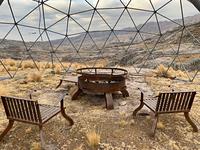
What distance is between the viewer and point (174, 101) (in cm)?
669

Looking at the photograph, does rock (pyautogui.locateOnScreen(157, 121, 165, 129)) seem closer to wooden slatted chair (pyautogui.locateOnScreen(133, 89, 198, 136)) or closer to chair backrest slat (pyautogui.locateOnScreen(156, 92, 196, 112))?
wooden slatted chair (pyautogui.locateOnScreen(133, 89, 198, 136))

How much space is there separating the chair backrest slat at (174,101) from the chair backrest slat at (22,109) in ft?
9.13

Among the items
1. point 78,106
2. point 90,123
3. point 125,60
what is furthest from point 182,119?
point 125,60

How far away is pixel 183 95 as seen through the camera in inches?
261

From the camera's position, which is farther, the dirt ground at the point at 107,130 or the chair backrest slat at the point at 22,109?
the dirt ground at the point at 107,130

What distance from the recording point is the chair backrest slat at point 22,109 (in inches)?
231

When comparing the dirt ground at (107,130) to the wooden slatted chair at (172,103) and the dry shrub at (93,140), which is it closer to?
the dry shrub at (93,140)

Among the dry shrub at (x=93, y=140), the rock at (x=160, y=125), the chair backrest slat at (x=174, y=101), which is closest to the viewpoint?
the dry shrub at (x=93, y=140)

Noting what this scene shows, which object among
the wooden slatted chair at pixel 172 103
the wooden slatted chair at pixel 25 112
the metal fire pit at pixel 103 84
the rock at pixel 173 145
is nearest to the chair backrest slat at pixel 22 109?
the wooden slatted chair at pixel 25 112

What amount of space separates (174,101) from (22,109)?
11.3 feet

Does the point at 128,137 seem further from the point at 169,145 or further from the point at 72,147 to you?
the point at 72,147

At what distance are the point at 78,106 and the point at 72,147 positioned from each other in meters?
2.58

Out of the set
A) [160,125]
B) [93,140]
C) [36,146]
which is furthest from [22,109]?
[160,125]

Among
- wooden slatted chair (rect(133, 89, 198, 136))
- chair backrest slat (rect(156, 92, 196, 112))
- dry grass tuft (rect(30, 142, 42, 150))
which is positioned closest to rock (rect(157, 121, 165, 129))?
wooden slatted chair (rect(133, 89, 198, 136))
